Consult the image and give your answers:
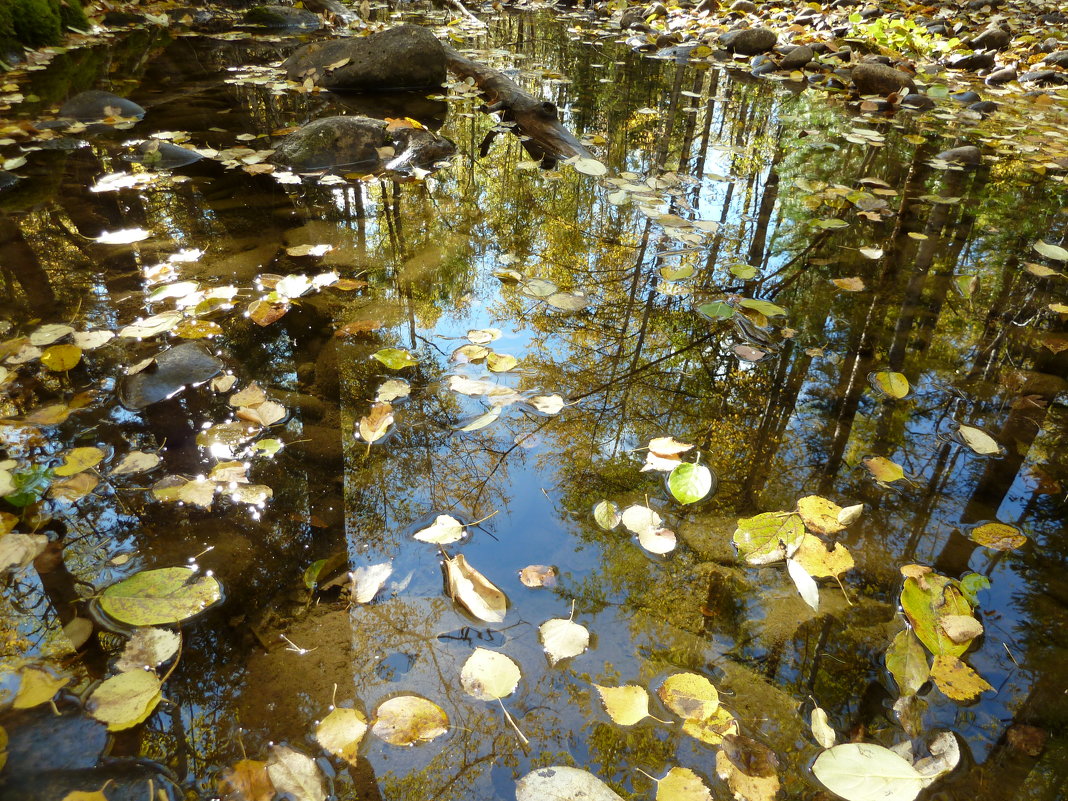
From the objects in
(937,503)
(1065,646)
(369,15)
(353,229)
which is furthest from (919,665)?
(369,15)

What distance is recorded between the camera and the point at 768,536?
5.38ft

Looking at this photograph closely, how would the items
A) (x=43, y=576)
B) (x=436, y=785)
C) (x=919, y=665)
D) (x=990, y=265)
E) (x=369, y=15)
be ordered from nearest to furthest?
(x=436, y=785) < (x=919, y=665) < (x=43, y=576) < (x=990, y=265) < (x=369, y=15)

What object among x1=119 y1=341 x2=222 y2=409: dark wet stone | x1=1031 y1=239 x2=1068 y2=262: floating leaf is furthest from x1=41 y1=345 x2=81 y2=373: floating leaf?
x1=1031 y1=239 x2=1068 y2=262: floating leaf

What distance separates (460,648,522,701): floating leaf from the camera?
1275 millimetres

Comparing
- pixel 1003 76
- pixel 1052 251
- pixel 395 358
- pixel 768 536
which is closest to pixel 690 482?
pixel 768 536

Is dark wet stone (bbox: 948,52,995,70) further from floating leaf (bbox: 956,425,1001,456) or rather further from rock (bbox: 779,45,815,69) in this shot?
floating leaf (bbox: 956,425,1001,456)

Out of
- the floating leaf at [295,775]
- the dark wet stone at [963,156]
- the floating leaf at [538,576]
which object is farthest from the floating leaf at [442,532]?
the dark wet stone at [963,156]

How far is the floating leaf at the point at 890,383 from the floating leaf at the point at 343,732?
198cm

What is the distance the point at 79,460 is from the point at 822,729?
205 cm

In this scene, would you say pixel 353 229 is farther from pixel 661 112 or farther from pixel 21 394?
pixel 661 112

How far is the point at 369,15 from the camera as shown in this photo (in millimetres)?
10711

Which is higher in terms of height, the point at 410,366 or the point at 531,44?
the point at 531,44

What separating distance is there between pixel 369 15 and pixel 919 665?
493 inches

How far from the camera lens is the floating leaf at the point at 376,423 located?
6.32 ft
